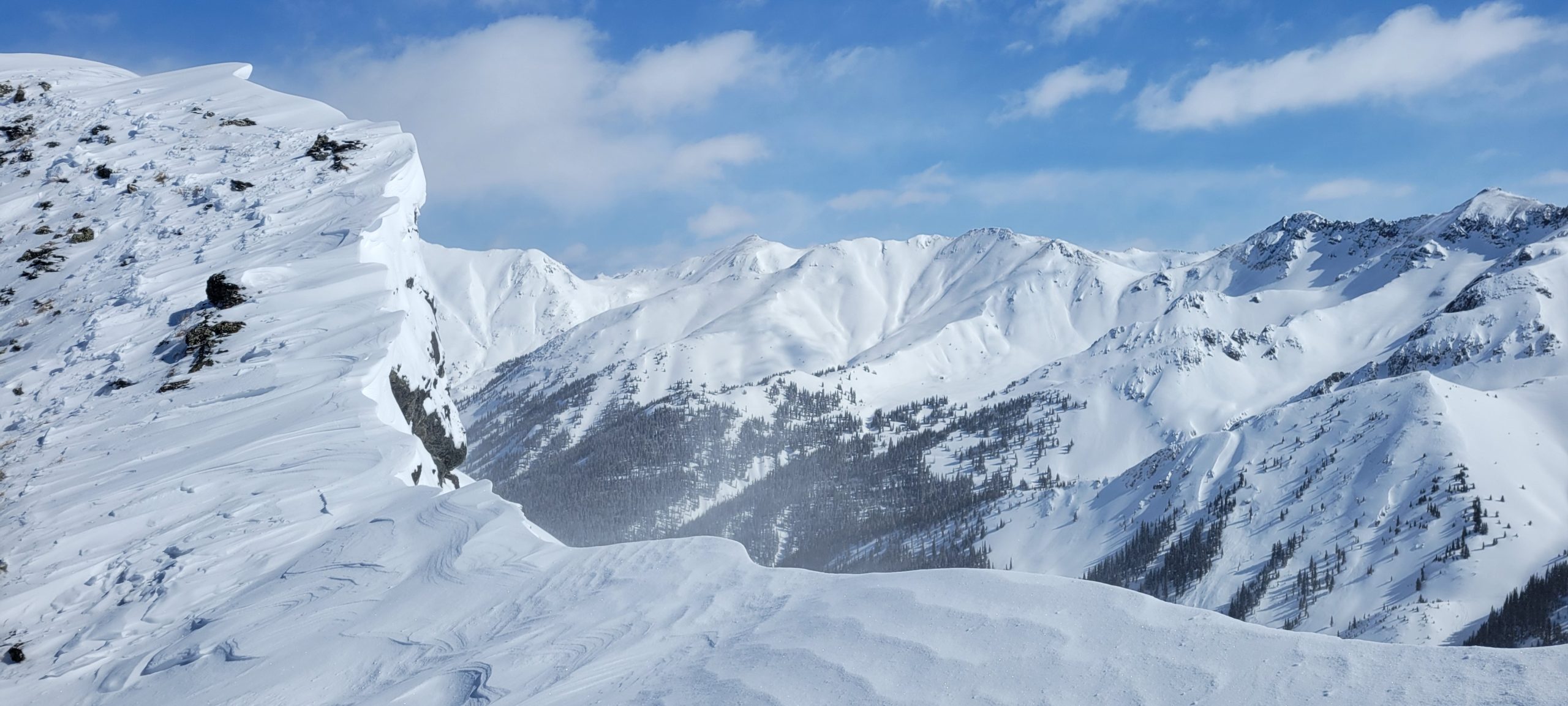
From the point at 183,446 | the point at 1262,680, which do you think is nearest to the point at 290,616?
the point at 183,446

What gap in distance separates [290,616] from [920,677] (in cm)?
1257

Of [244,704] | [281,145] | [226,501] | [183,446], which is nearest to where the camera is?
[244,704]

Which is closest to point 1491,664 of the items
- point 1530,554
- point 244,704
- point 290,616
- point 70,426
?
point 244,704

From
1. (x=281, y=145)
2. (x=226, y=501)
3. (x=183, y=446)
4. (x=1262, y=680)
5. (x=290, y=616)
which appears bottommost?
(x=1262, y=680)

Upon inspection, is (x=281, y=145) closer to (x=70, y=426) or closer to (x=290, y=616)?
(x=70, y=426)

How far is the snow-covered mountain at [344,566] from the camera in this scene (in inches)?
488

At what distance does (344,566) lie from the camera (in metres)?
18.6

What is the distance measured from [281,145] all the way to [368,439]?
83.3 feet

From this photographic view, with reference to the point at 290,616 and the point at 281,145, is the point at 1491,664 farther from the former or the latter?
the point at 281,145

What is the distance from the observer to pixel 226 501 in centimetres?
2094

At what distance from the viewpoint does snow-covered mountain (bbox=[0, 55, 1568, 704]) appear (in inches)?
488

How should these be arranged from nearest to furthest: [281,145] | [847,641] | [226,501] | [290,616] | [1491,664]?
[1491,664]
[847,641]
[290,616]
[226,501]
[281,145]

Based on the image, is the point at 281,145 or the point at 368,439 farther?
the point at 281,145

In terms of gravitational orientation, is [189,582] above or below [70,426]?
below
